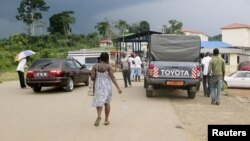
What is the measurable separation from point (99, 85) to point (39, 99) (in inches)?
262

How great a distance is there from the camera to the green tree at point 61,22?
316 feet

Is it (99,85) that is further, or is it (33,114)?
(33,114)

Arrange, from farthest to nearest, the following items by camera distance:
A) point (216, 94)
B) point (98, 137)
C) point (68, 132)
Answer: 1. point (216, 94)
2. point (68, 132)
3. point (98, 137)

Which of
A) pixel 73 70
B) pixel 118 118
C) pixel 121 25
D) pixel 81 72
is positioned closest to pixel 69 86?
pixel 73 70

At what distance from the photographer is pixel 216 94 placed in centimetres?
1455

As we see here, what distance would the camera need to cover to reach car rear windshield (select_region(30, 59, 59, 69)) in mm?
18250

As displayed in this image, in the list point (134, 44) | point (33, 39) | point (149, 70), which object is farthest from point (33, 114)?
point (33, 39)

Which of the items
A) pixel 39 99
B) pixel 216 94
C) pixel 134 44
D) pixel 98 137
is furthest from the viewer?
pixel 134 44

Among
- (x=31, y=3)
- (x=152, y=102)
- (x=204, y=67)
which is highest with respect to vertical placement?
Answer: (x=31, y=3)

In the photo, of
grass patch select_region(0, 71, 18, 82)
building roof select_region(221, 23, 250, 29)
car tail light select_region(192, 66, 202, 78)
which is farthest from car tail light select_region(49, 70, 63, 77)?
building roof select_region(221, 23, 250, 29)

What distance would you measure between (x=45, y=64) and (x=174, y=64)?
20.2 ft

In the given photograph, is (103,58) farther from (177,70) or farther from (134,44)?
(134,44)

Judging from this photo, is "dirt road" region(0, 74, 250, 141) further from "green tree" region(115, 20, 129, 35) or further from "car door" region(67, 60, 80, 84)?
"green tree" region(115, 20, 129, 35)

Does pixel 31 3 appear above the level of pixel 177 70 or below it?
above
